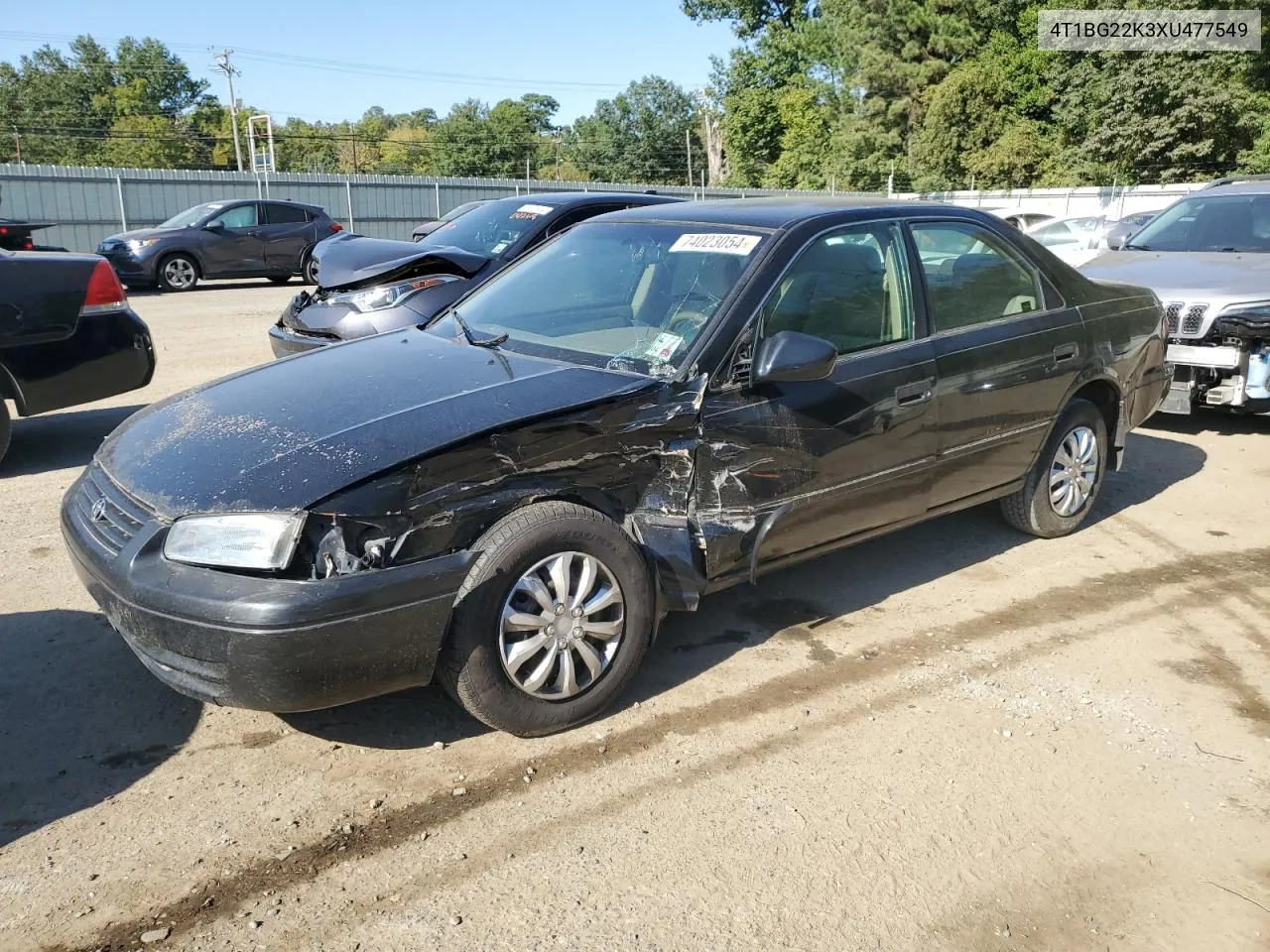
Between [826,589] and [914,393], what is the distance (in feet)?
3.31

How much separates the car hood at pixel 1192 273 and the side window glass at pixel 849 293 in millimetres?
3458

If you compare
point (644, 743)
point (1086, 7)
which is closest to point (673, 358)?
point (644, 743)

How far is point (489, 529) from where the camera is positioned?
315 centimetres

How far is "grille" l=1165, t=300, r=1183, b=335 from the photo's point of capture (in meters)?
7.41

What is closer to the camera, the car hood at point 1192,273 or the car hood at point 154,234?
the car hood at point 1192,273

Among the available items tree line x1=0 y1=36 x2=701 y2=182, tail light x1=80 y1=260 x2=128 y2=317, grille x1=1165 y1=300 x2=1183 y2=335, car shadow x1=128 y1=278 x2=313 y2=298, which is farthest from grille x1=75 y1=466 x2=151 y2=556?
tree line x1=0 y1=36 x2=701 y2=182

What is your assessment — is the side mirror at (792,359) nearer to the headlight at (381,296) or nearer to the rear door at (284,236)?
the headlight at (381,296)

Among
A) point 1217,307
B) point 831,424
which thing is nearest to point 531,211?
point 1217,307

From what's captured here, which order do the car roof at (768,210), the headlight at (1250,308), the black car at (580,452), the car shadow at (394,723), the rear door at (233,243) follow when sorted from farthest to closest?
1. the rear door at (233,243)
2. the headlight at (1250,308)
3. the car roof at (768,210)
4. the car shadow at (394,723)
5. the black car at (580,452)

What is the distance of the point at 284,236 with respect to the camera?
1875 centimetres

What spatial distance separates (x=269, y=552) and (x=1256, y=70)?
137ft

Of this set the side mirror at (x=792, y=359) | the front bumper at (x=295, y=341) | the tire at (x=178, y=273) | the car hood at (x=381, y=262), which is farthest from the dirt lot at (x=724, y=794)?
the tire at (x=178, y=273)

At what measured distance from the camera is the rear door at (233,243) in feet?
59.0

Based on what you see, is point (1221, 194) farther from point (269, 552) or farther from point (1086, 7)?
point (1086, 7)
